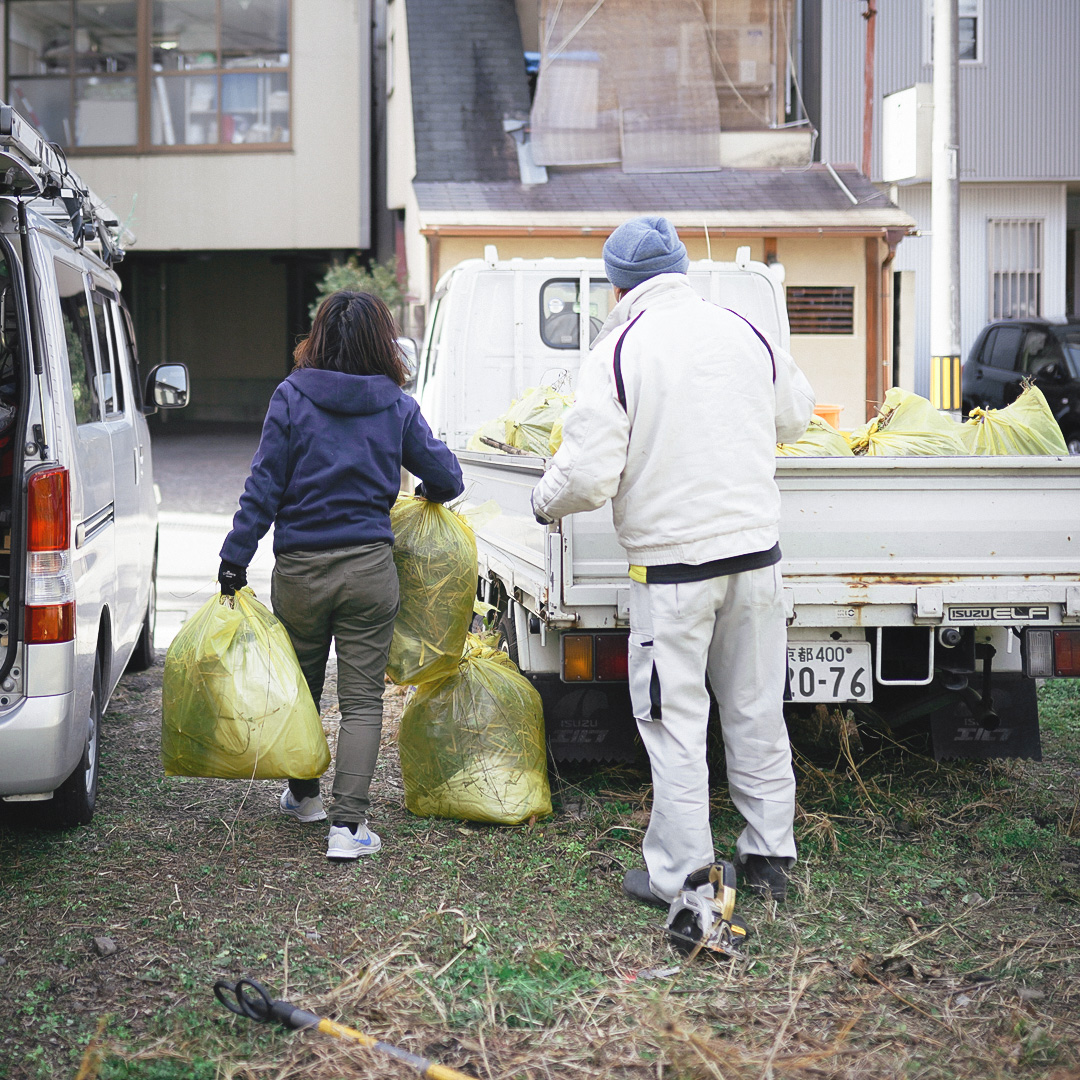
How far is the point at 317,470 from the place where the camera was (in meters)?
3.96

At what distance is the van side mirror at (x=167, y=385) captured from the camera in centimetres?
621

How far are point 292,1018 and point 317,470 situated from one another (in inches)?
65.9

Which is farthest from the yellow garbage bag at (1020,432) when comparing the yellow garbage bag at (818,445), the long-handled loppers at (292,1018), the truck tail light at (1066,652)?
the long-handled loppers at (292,1018)

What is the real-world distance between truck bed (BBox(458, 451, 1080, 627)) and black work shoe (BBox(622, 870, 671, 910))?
2.51 ft

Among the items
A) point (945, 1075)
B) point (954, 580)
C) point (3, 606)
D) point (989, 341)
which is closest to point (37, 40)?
point (989, 341)

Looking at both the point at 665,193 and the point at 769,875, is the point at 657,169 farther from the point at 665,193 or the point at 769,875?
the point at 769,875

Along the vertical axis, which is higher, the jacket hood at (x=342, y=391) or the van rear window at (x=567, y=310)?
the van rear window at (x=567, y=310)

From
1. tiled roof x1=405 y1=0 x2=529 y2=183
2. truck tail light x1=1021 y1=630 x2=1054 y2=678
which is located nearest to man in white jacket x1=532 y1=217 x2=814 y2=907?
truck tail light x1=1021 y1=630 x2=1054 y2=678

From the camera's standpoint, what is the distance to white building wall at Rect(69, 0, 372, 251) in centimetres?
1830

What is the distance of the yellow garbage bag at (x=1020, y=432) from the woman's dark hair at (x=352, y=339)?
2.20 meters

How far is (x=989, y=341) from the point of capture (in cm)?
1463

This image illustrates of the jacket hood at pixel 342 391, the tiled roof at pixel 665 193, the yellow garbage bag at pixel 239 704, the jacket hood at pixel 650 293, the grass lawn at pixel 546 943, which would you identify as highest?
the tiled roof at pixel 665 193

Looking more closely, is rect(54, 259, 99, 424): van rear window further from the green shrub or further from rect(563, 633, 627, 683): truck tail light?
the green shrub

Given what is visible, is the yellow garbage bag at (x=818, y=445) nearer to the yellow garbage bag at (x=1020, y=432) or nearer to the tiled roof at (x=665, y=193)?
the yellow garbage bag at (x=1020, y=432)
